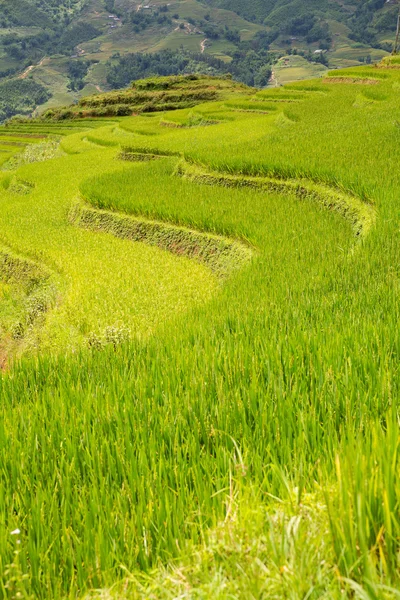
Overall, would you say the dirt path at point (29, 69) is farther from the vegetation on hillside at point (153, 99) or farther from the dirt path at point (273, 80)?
the vegetation on hillside at point (153, 99)

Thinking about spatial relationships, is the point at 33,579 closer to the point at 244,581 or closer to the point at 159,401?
the point at 244,581

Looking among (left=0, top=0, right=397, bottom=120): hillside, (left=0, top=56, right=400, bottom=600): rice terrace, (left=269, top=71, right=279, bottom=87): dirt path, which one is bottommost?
(left=269, top=71, right=279, bottom=87): dirt path

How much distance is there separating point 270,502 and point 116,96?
142 ft

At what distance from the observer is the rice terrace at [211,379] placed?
1.44 m

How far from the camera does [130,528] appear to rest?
1.73 meters

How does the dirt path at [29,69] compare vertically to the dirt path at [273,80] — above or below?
above

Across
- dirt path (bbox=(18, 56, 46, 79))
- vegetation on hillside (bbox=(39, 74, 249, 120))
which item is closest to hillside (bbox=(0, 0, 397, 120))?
dirt path (bbox=(18, 56, 46, 79))

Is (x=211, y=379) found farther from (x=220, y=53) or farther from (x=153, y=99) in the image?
(x=220, y=53)

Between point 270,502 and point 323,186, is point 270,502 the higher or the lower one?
the higher one

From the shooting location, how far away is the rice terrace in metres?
1.44

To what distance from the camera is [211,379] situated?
10.2ft

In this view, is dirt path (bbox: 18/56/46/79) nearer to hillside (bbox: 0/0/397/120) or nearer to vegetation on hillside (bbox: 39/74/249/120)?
hillside (bbox: 0/0/397/120)

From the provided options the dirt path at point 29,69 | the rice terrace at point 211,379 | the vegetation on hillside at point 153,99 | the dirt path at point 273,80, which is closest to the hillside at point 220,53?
the dirt path at point 29,69

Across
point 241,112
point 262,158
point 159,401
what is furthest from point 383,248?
point 241,112
